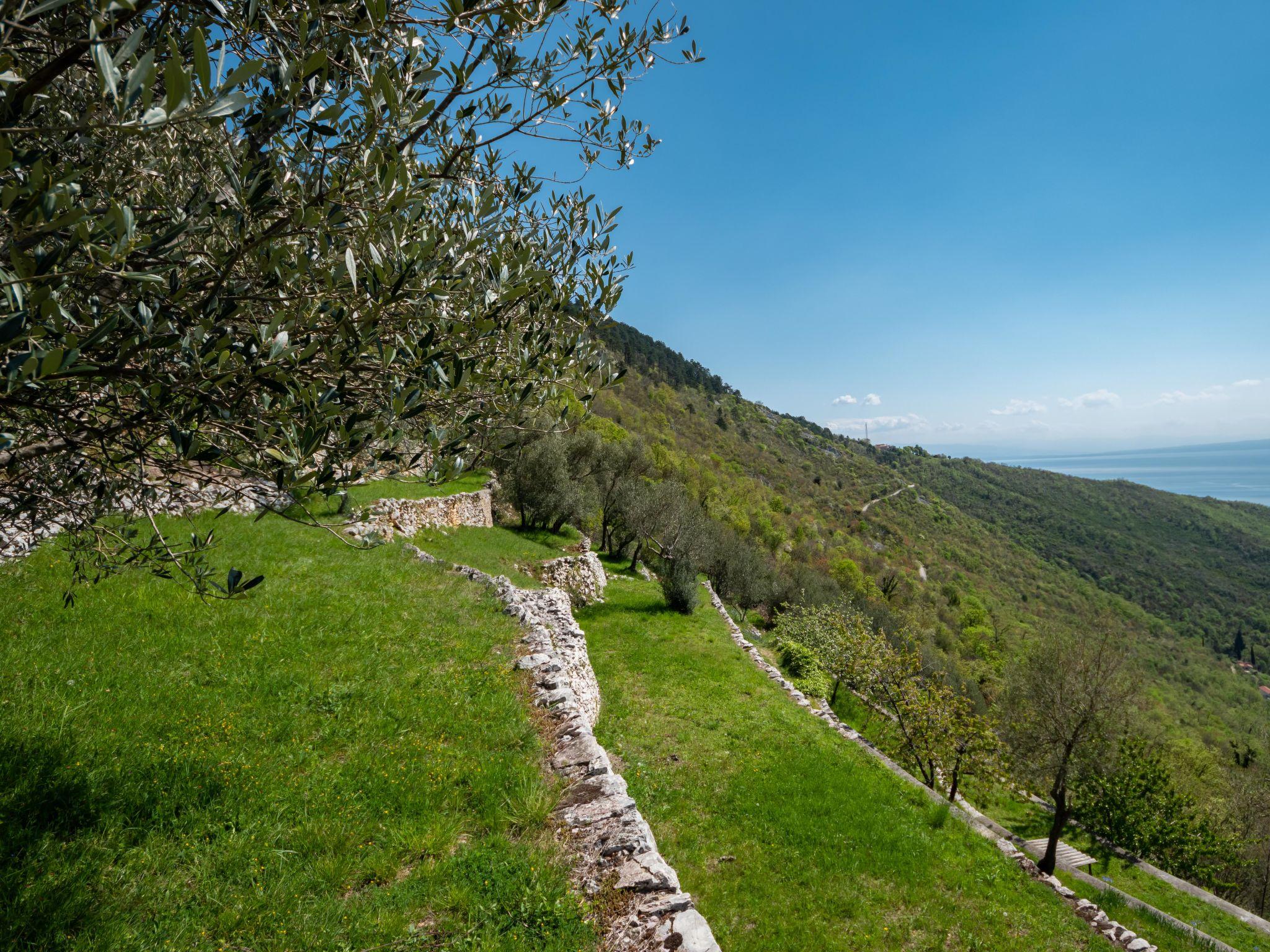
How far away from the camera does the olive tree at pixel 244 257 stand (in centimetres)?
174

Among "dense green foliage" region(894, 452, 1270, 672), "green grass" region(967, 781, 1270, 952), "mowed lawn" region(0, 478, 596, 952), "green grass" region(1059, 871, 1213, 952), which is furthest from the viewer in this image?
"dense green foliage" region(894, 452, 1270, 672)

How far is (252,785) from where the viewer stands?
198 inches

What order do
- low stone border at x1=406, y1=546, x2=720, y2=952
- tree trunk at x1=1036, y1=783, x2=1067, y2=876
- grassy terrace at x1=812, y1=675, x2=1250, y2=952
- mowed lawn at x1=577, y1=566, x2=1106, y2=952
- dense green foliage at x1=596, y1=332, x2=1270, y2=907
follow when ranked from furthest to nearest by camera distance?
1. dense green foliage at x1=596, y1=332, x2=1270, y2=907
2. tree trunk at x1=1036, y1=783, x2=1067, y2=876
3. grassy terrace at x1=812, y1=675, x2=1250, y2=952
4. mowed lawn at x1=577, y1=566, x2=1106, y2=952
5. low stone border at x1=406, y1=546, x2=720, y2=952

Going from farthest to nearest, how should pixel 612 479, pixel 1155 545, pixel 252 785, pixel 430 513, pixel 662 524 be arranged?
pixel 1155 545 → pixel 612 479 → pixel 662 524 → pixel 430 513 → pixel 252 785

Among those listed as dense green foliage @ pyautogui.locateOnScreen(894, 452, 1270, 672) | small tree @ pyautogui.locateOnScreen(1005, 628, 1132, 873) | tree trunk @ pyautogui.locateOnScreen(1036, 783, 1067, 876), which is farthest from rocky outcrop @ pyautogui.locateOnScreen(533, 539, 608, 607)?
dense green foliage @ pyautogui.locateOnScreen(894, 452, 1270, 672)

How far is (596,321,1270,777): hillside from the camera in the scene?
69.8 meters

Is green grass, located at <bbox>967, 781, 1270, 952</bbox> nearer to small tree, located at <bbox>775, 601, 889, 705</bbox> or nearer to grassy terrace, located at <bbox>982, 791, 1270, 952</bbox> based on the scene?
grassy terrace, located at <bbox>982, 791, 1270, 952</bbox>

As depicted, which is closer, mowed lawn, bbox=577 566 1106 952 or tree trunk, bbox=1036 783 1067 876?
mowed lawn, bbox=577 566 1106 952

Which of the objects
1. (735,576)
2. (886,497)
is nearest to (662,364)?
(886,497)

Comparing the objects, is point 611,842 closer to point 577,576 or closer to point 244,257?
point 244,257

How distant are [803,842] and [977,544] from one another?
14807 cm

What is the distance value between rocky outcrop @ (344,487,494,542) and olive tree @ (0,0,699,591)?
11.8 meters

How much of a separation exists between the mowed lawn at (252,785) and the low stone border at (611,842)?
307 millimetres

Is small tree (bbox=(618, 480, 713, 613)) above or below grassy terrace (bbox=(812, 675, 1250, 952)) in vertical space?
→ above
